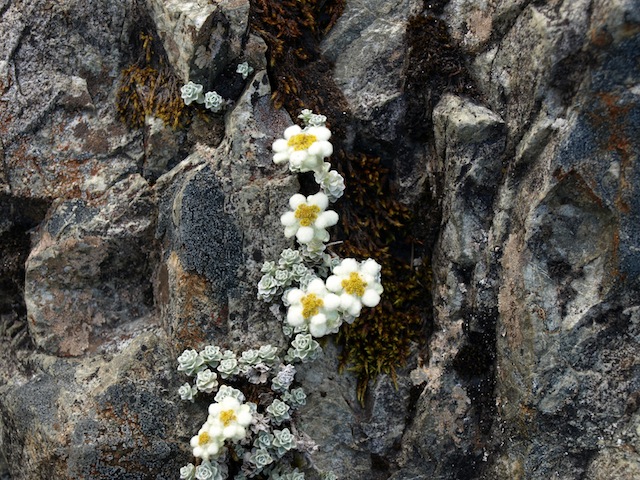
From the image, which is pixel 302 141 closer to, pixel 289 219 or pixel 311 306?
pixel 289 219

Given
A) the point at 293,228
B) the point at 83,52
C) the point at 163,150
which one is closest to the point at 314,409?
the point at 293,228

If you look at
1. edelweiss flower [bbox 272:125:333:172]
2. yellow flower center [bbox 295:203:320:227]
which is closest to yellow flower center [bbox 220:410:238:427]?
yellow flower center [bbox 295:203:320:227]

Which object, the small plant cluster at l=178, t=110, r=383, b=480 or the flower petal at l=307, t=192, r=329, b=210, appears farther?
the flower petal at l=307, t=192, r=329, b=210

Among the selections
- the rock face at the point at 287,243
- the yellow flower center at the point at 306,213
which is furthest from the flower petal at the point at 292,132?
the yellow flower center at the point at 306,213

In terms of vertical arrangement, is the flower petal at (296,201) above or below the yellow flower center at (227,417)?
above

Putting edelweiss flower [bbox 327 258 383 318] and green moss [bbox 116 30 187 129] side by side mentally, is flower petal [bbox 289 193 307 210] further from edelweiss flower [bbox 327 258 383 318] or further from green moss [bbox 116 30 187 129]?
green moss [bbox 116 30 187 129]

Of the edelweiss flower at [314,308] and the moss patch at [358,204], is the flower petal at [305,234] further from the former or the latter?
the moss patch at [358,204]

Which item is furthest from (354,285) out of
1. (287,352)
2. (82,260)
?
(82,260)
